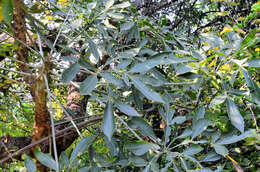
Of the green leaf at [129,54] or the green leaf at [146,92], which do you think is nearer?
the green leaf at [146,92]

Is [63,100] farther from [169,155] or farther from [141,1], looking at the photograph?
[169,155]

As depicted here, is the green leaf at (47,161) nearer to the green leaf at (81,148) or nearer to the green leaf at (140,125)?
the green leaf at (81,148)

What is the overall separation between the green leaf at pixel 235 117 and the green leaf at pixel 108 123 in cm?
35

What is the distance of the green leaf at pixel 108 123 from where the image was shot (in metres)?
0.60

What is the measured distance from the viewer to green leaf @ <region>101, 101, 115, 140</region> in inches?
23.6

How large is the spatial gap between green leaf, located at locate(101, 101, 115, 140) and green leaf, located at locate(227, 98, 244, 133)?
35 centimetres

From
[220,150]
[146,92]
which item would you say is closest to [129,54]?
[146,92]

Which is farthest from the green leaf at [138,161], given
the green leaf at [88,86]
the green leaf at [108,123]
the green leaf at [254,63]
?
the green leaf at [254,63]

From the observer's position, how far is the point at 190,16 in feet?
6.61

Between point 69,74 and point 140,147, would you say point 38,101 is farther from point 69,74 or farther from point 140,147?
point 140,147

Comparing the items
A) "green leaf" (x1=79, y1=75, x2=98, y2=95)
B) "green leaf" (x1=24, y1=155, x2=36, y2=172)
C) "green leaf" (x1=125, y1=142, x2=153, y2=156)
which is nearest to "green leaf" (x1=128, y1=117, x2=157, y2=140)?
"green leaf" (x1=125, y1=142, x2=153, y2=156)

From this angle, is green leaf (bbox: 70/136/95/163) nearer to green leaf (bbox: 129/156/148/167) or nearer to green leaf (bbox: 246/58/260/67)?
green leaf (bbox: 129/156/148/167)

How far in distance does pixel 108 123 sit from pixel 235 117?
369 mm

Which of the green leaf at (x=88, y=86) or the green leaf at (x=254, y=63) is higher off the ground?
the green leaf at (x=88, y=86)
